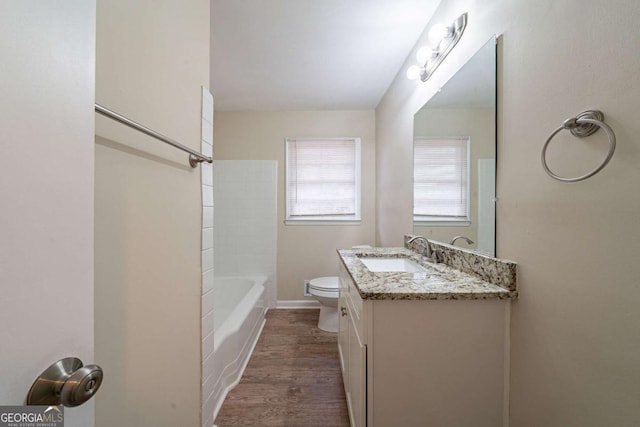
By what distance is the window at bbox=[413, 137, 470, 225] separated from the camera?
136 centimetres

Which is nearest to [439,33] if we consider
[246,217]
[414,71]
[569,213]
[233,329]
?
[414,71]

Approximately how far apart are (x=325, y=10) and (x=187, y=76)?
1007 millimetres

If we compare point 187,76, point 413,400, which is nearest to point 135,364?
point 413,400

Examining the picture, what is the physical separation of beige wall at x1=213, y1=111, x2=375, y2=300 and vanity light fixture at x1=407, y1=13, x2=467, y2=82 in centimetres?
133

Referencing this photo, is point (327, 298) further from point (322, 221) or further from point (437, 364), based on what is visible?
point (437, 364)

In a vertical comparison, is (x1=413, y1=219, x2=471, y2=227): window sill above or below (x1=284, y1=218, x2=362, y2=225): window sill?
above

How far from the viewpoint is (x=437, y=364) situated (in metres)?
0.93

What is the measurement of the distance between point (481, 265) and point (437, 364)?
460 millimetres

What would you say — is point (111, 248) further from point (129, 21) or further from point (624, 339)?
point (624, 339)

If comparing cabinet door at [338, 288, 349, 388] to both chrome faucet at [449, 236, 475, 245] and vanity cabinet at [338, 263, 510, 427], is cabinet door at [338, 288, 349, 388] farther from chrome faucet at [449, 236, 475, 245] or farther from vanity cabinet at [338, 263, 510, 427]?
chrome faucet at [449, 236, 475, 245]

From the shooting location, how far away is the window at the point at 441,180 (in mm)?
1364

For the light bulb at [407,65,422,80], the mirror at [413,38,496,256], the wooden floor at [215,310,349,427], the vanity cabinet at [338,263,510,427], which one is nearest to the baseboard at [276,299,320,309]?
the wooden floor at [215,310,349,427]

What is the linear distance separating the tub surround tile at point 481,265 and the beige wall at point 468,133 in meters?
0.05

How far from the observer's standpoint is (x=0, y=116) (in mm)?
295
